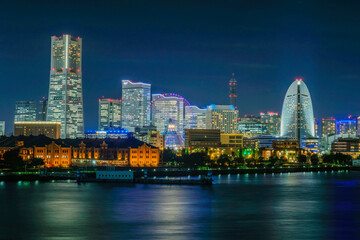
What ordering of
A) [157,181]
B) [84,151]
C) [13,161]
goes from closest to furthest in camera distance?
[157,181] → [13,161] → [84,151]

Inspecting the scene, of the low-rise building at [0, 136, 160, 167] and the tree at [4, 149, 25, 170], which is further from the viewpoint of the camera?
the low-rise building at [0, 136, 160, 167]

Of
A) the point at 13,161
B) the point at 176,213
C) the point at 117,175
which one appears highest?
the point at 13,161

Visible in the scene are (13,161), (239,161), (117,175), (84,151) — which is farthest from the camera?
(239,161)

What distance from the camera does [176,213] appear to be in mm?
58594

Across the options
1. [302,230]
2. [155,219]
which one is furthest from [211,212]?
[302,230]

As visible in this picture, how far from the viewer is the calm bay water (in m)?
46.7

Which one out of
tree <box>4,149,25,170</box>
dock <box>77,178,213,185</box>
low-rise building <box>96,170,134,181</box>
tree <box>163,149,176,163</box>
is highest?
tree <box>163,149,176,163</box>

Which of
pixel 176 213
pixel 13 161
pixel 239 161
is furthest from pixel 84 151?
pixel 176 213

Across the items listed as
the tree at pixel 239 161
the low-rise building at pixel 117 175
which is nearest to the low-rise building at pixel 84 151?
the tree at pixel 239 161

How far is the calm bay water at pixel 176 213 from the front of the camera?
46688 mm

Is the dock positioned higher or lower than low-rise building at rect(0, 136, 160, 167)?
lower

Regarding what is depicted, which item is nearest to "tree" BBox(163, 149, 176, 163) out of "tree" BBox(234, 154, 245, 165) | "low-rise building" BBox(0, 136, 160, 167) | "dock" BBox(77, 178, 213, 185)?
"low-rise building" BBox(0, 136, 160, 167)

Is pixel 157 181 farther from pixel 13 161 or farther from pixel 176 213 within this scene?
pixel 176 213

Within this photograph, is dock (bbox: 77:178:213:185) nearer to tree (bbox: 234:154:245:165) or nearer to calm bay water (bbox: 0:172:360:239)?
calm bay water (bbox: 0:172:360:239)
